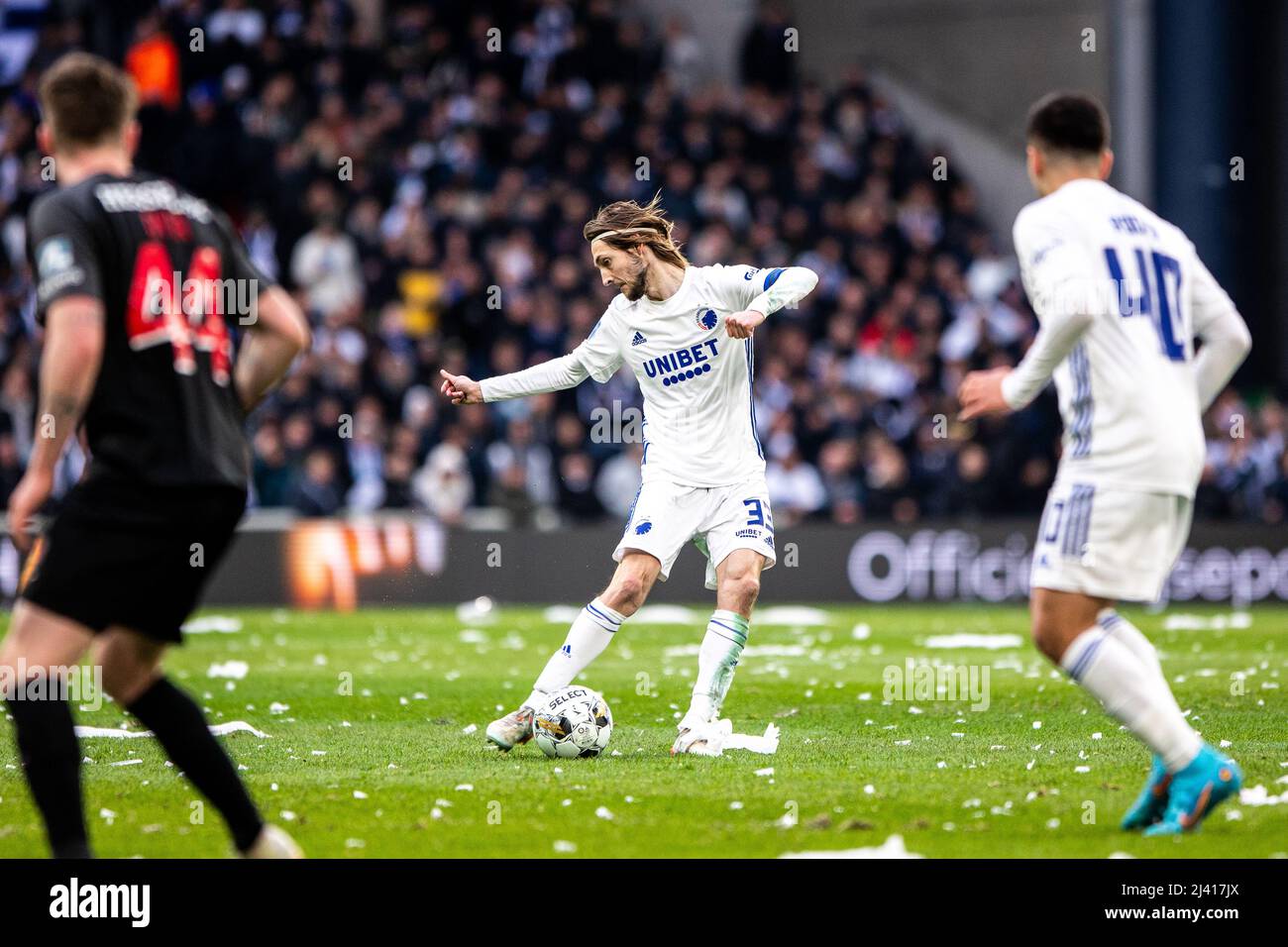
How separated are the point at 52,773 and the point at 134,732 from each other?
14.9 ft

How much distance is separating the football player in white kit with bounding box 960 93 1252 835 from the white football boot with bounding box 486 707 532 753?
3346 mm

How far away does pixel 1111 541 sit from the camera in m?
5.96

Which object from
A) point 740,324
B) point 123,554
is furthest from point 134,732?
point 123,554

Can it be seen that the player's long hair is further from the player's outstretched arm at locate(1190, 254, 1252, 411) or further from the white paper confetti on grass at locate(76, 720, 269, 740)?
the player's outstretched arm at locate(1190, 254, 1252, 411)

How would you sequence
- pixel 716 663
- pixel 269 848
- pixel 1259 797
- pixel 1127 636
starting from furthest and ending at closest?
pixel 716 663
pixel 1259 797
pixel 1127 636
pixel 269 848

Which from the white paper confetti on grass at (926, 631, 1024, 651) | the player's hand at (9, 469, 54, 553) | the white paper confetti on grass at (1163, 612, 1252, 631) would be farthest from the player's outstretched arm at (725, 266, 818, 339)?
the white paper confetti on grass at (1163, 612, 1252, 631)

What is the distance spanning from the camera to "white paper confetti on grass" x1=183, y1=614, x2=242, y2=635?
671 inches

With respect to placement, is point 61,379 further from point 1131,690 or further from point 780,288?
point 780,288

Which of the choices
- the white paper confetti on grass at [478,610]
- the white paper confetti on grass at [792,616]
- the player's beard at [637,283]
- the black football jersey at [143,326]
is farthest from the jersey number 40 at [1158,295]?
the white paper confetti on grass at [478,610]

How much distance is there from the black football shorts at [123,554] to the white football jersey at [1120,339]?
Result: 290 cm

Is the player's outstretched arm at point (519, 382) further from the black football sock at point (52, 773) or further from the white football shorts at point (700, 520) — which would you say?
the black football sock at point (52, 773)

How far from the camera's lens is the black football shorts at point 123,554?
5176 mm
